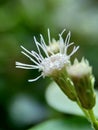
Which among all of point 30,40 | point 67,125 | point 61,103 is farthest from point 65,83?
point 30,40

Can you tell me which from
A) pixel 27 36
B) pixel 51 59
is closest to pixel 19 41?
pixel 27 36

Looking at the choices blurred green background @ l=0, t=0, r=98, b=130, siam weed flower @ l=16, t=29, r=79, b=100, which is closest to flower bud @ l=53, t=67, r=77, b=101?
siam weed flower @ l=16, t=29, r=79, b=100

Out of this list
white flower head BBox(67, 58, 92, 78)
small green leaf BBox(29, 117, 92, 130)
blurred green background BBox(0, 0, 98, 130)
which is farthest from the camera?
blurred green background BBox(0, 0, 98, 130)

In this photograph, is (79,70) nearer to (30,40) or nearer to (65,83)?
(65,83)

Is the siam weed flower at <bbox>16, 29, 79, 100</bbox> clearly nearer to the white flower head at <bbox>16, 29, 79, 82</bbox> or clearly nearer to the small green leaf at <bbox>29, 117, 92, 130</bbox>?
the white flower head at <bbox>16, 29, 79, 82</bbox>

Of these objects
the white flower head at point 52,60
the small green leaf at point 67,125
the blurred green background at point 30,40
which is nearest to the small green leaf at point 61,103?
the small green leaf at point 67,125

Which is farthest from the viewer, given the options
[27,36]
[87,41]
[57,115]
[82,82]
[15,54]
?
[87,41]

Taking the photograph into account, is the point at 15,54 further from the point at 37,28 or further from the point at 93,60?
the point at 93,60

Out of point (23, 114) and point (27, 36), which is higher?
point (27, 36)
